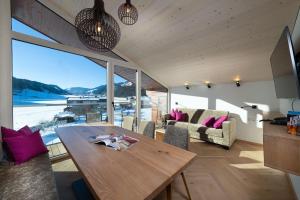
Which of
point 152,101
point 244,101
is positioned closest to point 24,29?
point 152,101

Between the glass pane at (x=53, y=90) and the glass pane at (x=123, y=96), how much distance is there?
1.10ft

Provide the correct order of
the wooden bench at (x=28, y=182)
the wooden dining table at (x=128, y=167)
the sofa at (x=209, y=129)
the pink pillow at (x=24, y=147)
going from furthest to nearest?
the sofa at (x=209, y=129) < the pink pillow at (x=24, y=147) < the wooden bench at (x=28, y=182) < the wooden dining table at (x=128, y=167)

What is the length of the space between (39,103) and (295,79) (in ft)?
12.2

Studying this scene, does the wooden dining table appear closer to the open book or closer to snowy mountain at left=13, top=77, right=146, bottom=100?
the open book

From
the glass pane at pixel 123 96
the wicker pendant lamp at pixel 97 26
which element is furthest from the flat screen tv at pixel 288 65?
the glass pane at pixel 123 96

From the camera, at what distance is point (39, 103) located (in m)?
2.91

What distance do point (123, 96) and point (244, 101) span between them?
326cm

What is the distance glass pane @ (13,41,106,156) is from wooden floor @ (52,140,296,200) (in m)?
0.89

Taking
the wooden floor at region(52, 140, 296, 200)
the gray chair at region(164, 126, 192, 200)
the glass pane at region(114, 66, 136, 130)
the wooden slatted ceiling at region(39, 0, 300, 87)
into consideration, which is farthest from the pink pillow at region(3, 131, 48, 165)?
the wooden slatted ceiling at region(39, 0, 300, 87)

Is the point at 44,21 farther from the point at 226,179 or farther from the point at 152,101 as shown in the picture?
the point at 226,179

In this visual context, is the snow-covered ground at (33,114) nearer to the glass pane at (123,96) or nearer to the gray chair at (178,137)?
the glass pane at (123,96)

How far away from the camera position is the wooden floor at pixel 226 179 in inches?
75.5

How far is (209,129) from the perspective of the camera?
12.3ft

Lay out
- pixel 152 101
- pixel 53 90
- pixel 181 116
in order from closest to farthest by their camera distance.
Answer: pixel 53 90 < pixel 181 116 < pixel 152 101
